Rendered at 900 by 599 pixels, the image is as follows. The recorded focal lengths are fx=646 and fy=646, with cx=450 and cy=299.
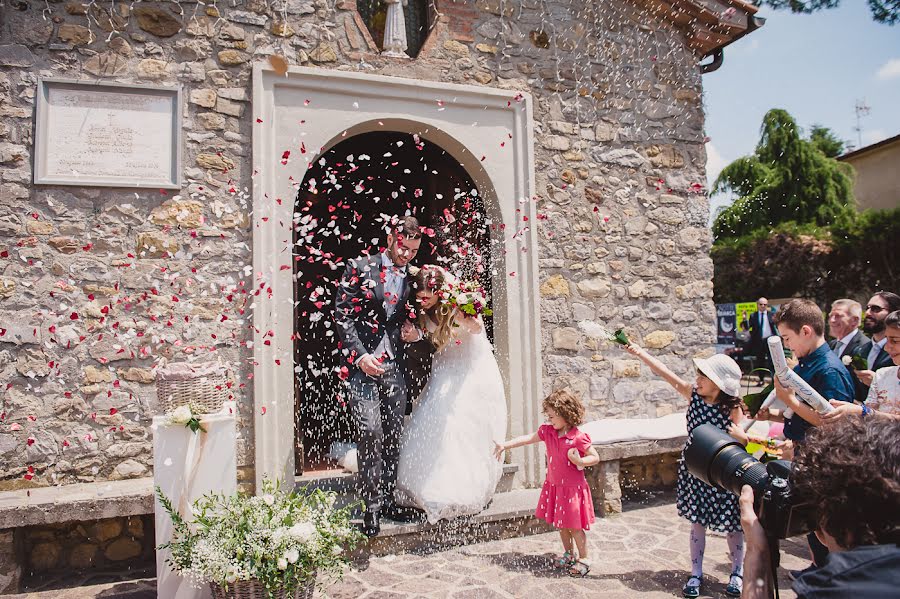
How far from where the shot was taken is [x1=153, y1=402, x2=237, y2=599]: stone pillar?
3.18 meters

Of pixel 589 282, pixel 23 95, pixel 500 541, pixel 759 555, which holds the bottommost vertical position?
pixel 500 541

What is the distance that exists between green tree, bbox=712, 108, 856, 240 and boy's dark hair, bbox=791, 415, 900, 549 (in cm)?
2268

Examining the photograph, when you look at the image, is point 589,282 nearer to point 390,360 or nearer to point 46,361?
point 390,360

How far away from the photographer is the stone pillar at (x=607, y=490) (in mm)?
4719

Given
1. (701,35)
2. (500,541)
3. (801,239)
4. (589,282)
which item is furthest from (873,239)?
(500,541)

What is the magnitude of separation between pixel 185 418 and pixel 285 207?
1729 mm

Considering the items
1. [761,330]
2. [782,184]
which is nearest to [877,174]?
[782,184]

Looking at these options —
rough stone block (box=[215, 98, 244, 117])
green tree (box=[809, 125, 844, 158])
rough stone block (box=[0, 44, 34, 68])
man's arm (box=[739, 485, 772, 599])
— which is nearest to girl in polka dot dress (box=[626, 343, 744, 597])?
man's arm (box=[739, 485, 772, 599])

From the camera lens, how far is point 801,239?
1705 centimetres

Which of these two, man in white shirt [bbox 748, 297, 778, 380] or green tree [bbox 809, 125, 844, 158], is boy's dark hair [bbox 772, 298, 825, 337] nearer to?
man in white shirt [bbox 748, 297, 778, 380]

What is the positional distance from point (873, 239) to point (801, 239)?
1982 millimetres

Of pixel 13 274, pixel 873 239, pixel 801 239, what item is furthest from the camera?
pixel 801 239

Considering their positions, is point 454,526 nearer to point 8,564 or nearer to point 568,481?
point 568,481

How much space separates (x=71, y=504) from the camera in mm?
3512
